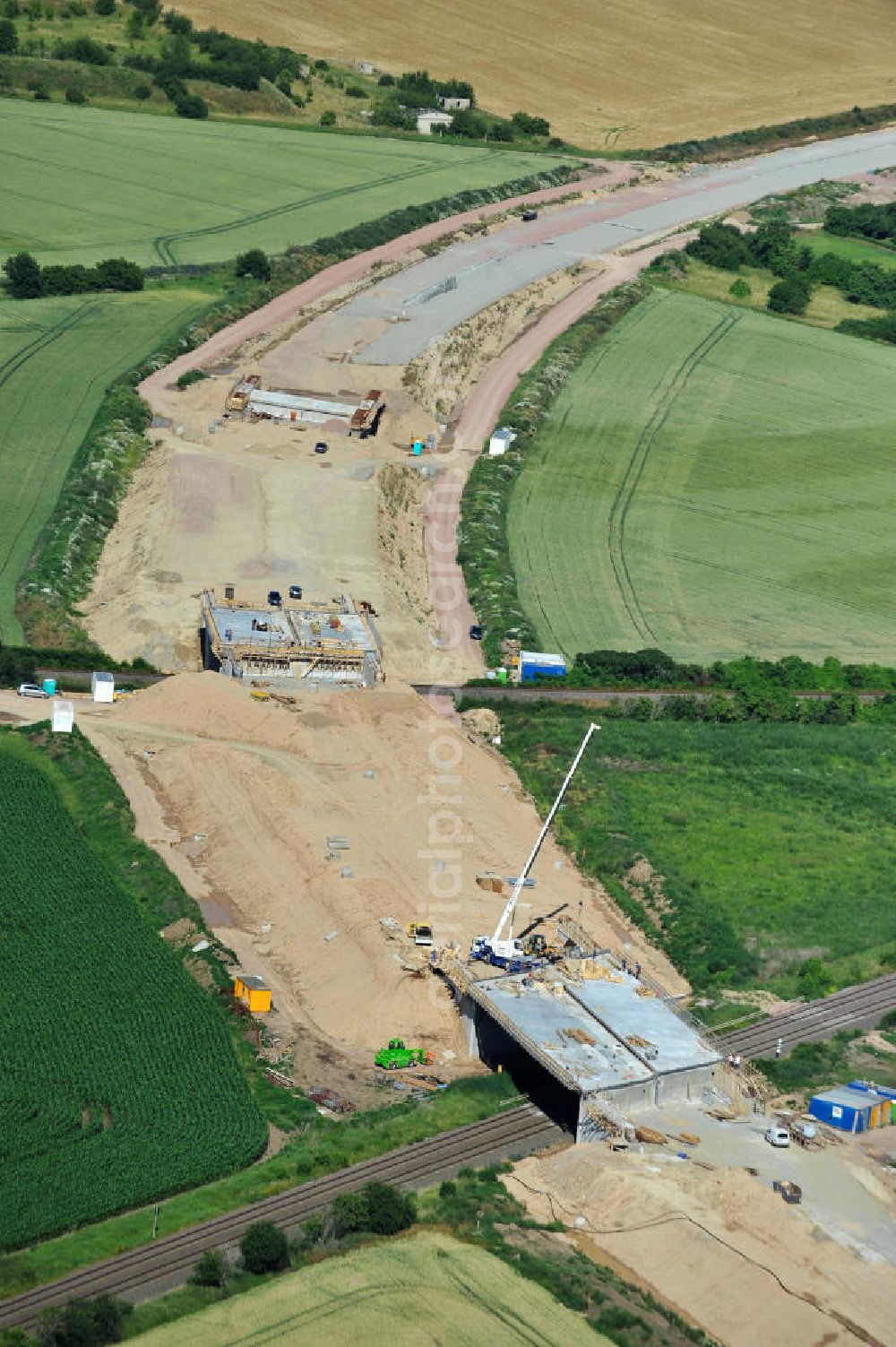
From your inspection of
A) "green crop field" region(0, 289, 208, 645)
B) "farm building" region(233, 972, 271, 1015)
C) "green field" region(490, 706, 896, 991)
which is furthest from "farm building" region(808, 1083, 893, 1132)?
"green crop field" region(0, 289, 208, 645)

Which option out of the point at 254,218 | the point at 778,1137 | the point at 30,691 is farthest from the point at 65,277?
the point at 778,1137

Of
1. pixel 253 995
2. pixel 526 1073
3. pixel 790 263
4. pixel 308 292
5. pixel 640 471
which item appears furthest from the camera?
pixel 790 263

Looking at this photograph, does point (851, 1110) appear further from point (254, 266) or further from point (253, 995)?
point (254, 266)

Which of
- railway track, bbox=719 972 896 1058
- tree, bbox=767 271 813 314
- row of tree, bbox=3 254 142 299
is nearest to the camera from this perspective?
railway track, bbox=719 972 896 1058

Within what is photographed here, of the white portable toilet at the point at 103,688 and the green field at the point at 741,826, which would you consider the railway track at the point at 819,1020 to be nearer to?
the green field at the point at 741,826

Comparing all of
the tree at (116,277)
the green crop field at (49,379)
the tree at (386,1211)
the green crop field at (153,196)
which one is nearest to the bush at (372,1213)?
the tree at (386,1211)

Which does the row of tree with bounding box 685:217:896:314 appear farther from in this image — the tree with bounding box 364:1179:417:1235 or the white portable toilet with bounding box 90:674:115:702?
the tree with bounding box 364:1179:417:1235

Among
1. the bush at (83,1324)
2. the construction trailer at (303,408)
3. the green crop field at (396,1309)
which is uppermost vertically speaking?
the construction trailer at (303,408)
